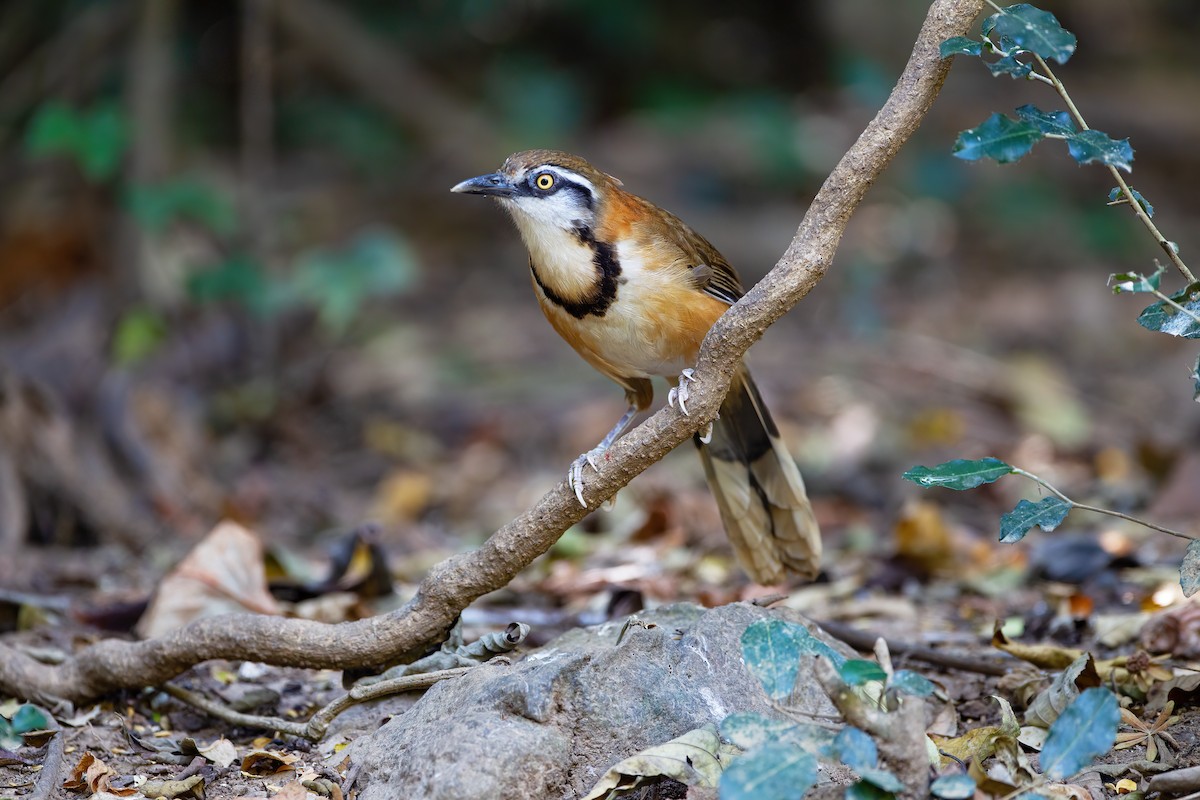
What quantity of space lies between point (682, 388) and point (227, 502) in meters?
3.79

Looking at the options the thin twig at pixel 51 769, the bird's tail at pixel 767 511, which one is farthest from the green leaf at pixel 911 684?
the thin twig at pixel 51 769

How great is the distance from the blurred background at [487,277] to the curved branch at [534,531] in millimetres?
1125

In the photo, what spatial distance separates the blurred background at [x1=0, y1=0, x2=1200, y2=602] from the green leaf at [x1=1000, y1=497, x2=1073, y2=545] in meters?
2.08

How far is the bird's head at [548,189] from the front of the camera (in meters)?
4.30

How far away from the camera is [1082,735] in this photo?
2557mm

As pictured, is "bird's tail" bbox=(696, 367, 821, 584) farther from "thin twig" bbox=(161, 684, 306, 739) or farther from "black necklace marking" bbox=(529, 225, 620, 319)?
"thin twig" bbox=(161, 684, 306, 739)

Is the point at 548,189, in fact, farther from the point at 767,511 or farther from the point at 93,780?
the point at 93,780

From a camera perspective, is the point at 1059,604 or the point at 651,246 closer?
the point at 651,246

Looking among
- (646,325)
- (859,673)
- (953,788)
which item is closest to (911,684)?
(859,673)

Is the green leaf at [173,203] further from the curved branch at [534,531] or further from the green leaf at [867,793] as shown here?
the green leaf at [867,793]

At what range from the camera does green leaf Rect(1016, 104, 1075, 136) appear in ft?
9.86

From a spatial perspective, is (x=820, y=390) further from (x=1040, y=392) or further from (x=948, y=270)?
(x=948, y=270)

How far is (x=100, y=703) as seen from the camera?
3.77m

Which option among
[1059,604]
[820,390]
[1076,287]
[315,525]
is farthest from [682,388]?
[1076,287]
